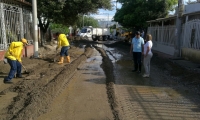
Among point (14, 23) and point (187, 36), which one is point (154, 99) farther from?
point (14, 23)

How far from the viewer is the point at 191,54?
11.6m

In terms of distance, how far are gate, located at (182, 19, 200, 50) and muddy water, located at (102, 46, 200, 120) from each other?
4.46 meters

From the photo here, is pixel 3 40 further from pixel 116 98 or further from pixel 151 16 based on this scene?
pixel 151 16

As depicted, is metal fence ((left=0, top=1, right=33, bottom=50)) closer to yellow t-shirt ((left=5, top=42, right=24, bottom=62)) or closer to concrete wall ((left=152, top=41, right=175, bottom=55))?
yellow t-shirt ((left=5, top=42, right=24, bottom=62))

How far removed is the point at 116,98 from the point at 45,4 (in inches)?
505

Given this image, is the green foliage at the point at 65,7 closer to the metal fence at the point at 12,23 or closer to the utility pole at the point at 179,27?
the metal fence at the point at 12,23

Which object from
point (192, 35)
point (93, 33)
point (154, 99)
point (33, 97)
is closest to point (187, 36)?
point (192, 35)

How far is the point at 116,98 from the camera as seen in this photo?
552cm

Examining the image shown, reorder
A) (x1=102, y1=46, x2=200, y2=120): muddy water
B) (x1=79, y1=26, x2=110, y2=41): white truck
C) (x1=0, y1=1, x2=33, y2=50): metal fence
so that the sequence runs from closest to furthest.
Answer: (x1=102, y1=46, x2=200, y2=120): muddy water, (x1=0, y1=1, x2=33, y2=50): metal fence, (x1=79, y1=26, x2=110, y2=41): white truck

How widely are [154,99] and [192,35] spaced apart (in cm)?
808

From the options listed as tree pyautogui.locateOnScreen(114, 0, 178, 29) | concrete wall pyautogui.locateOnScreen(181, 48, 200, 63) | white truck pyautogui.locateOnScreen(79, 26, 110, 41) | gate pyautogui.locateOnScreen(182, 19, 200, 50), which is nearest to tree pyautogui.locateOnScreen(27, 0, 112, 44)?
tree pyautogui.locateOnScreen(114, 0, 178, 29)

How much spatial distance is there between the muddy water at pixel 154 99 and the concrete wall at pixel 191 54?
3.55m

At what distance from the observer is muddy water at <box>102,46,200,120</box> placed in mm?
4582

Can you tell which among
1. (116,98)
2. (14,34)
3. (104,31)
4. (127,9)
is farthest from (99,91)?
(104,31)
